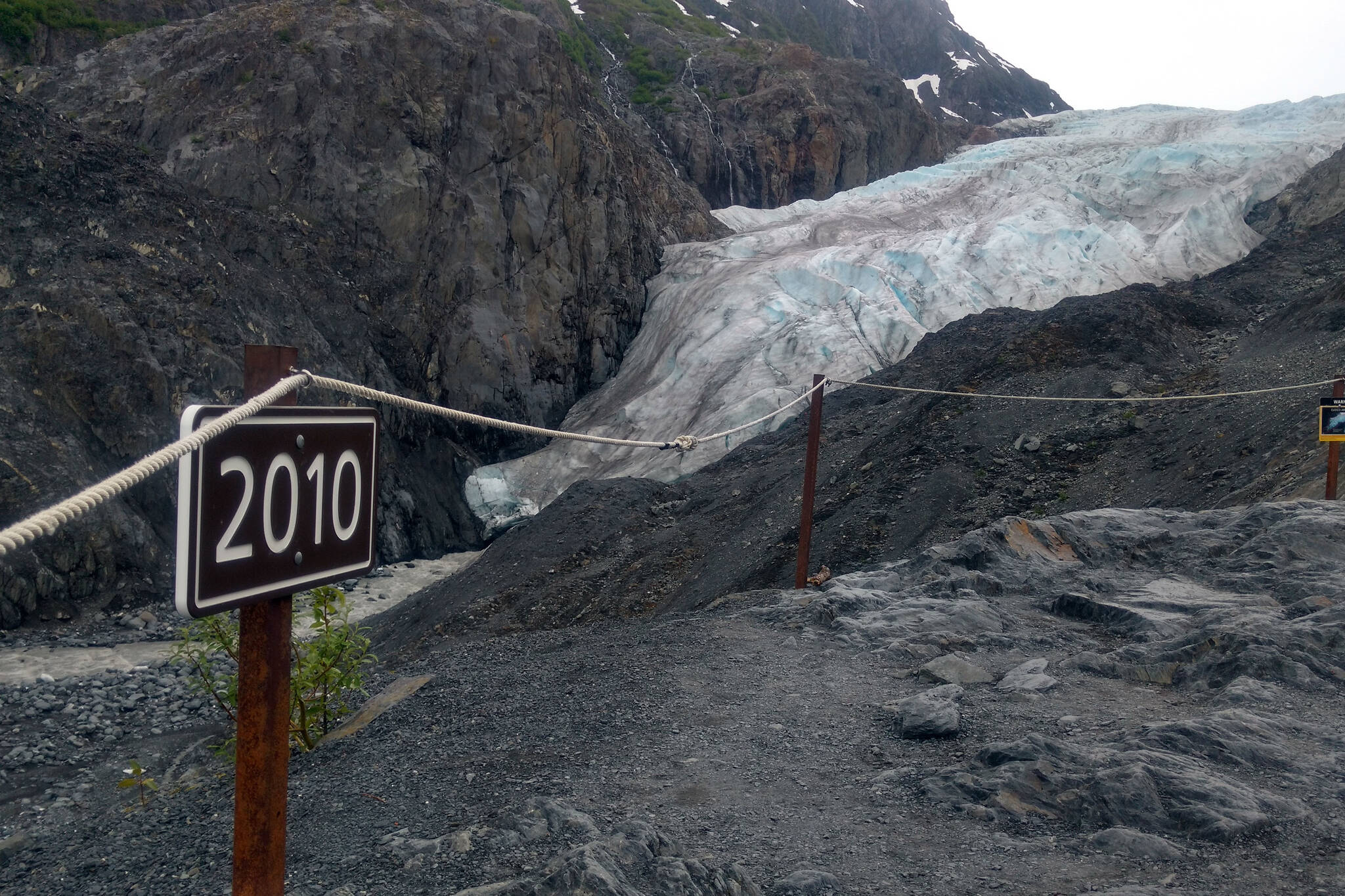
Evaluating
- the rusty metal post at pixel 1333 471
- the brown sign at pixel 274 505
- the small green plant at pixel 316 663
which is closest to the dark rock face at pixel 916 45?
the rusty metal post at pixel 1333 471

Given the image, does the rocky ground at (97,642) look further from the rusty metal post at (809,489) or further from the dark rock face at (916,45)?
the dark rock face at (916,45)

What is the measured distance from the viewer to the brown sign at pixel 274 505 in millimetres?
1308

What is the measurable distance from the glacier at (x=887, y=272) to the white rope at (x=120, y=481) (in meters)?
14.1

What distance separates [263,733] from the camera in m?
1.56

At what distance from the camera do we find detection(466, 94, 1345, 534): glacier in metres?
17.3

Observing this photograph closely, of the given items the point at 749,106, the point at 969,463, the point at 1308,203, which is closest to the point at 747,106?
the point at 749,106

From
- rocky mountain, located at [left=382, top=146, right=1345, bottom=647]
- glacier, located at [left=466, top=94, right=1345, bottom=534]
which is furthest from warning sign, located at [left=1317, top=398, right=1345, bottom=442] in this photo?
glacier, located at [left=466, top=94, right=1345, bottom=534]

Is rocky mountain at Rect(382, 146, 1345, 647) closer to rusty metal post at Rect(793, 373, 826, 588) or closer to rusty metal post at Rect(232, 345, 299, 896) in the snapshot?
rusty metal post at Rect(793, 373, 826, 588)

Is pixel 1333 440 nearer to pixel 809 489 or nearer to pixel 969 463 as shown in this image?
pixel 809 489

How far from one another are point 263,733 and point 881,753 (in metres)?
2.64

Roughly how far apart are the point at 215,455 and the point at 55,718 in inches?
369

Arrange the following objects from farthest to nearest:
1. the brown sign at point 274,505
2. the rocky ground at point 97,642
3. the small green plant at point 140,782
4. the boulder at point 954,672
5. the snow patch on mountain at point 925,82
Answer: the snow patch on mountain at point 925,82
the rocky ground at point 97,642
the small green plant at point 140,782
the boulder at point 954,672
the brown sign at point 274,505

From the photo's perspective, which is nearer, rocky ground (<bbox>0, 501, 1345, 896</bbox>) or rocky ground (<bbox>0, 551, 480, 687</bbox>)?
rocky ground (<bbox>0, 501, 1345, 896</bbox>)

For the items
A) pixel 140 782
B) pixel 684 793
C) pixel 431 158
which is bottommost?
pixel 140 782
